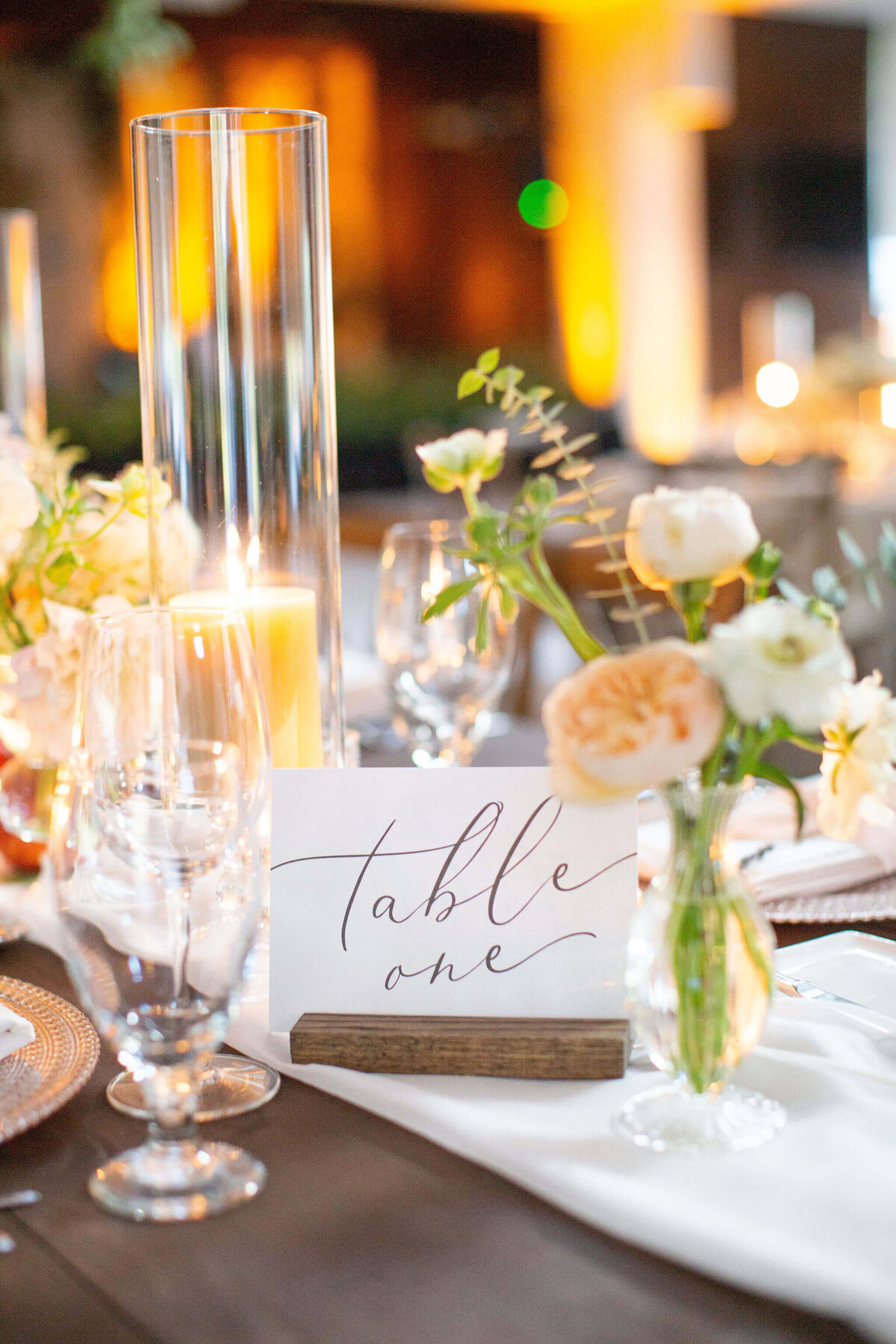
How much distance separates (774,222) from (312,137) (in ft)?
32.2

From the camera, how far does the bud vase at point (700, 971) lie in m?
0.64

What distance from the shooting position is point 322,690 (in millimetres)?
974

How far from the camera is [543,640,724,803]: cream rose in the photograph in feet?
1.87

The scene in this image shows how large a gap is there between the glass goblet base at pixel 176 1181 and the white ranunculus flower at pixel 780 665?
306 millimetres

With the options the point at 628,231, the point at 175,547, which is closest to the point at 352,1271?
the point at 175,547

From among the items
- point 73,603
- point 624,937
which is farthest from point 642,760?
point 73,603

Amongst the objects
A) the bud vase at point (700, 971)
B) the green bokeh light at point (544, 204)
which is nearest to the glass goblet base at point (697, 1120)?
the bud vase at point (700, 971)

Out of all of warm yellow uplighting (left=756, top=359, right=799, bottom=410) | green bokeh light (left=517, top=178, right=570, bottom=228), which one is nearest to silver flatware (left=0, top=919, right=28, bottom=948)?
warm yellow uplighting (left=756, top=359, right=799, bottom=410)

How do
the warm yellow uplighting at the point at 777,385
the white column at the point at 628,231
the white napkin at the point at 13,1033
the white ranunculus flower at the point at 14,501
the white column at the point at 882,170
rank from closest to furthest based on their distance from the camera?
1. the white napkin at the point at 13,1033
2. the white ranunculus flower at the point at 14,501
3. the warm yellow uplighting at the point at 777,385
4. the white column at the point at 628,231
5. the white column at the point at 882,170

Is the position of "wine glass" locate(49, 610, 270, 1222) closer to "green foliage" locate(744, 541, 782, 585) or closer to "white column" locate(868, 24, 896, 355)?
"green foliage" locate(744, 541, 782, 585)

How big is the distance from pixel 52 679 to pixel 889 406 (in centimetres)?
518

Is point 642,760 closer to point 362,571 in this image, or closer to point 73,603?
point 73,603

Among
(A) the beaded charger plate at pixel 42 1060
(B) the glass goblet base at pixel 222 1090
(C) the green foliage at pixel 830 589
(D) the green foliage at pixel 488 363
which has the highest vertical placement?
(D) the green foliage at pixel 488 363

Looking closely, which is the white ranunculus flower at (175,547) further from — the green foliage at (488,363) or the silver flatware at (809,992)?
the silver flatware at (809,992)
